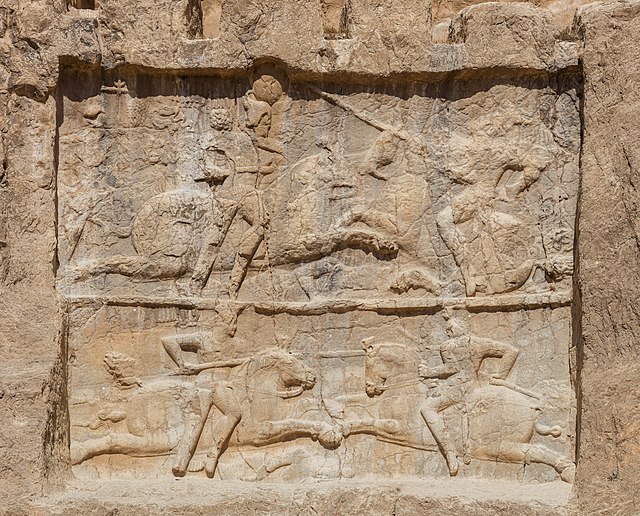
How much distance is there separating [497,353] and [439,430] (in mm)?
503

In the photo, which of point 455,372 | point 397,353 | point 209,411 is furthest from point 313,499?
Result: point 455,372

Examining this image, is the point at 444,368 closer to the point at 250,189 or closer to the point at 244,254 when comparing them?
the point at 244,254

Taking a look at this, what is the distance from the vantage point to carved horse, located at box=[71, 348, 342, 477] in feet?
20.0

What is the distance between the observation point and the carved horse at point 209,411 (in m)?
6.09

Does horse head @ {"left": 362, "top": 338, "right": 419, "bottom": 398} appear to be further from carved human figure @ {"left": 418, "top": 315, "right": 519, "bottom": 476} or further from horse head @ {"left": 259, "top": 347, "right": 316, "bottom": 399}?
horse head @ {"left": 259, "top": 347, "right": 316, "bottom": 399}

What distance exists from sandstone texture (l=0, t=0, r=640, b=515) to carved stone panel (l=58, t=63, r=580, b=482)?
0.5 inches

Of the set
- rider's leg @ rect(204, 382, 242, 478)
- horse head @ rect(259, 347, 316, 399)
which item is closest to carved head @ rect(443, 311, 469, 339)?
horse head @ rect(259, 347, 316, 399)

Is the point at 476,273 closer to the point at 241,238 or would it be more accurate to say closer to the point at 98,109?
the point at 241,238

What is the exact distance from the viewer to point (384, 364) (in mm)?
6109

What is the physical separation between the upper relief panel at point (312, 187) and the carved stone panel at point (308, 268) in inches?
0.4

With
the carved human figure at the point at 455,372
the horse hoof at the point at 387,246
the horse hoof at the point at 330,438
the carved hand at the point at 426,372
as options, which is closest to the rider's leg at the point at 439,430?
the carved human figure at the point at 455,372

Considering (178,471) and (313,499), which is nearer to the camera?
(313,499)

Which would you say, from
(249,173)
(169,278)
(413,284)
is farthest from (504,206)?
(169,278)

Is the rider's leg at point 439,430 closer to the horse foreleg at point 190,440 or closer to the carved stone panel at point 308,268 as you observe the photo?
the carved stone panel at point 308,268
